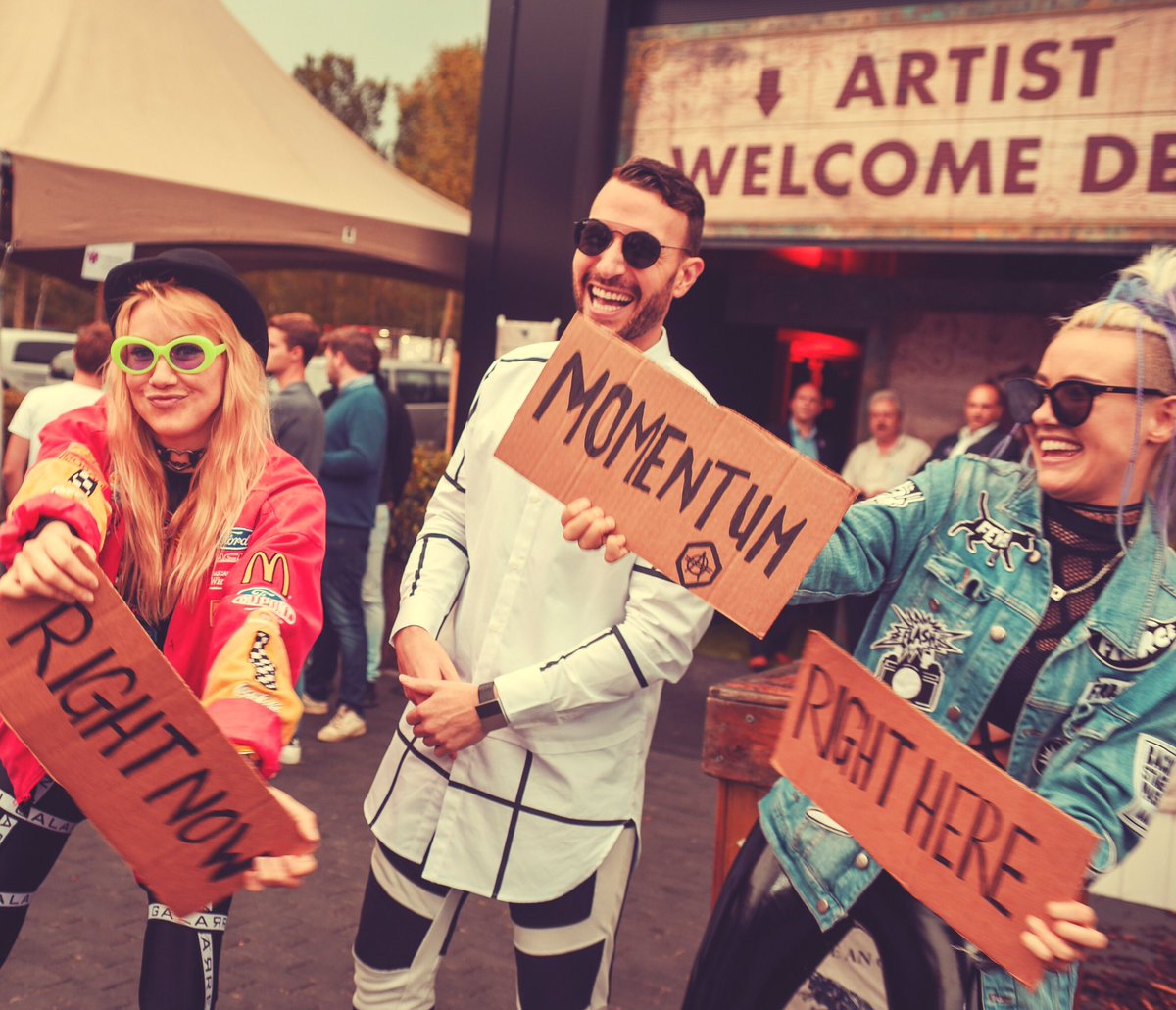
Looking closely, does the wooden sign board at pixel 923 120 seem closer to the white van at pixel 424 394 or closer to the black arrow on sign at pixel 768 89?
the black arrow on sign at pixel 768 89

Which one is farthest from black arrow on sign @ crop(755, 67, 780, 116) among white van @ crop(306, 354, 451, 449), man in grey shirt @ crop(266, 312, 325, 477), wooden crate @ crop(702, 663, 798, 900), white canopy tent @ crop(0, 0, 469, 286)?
white van @ crop(306, 354, 451, 449)

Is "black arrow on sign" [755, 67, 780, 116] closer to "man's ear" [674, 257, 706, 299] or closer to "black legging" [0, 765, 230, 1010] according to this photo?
"man's ear" [674, 257, 706, 299]

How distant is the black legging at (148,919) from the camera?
204 centimetres

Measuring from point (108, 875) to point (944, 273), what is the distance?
818 centimetres

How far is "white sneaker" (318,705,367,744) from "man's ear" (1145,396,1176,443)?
4.79m

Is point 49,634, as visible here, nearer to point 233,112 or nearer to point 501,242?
point 501,242

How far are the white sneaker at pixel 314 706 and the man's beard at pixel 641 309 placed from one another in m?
4.60

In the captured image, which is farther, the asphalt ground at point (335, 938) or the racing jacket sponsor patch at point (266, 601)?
the asphalt ground at point (335, 938)

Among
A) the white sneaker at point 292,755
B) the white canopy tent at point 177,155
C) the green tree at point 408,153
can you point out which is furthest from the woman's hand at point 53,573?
the green tree at point 408,153

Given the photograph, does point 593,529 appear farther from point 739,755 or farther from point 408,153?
point 408,153

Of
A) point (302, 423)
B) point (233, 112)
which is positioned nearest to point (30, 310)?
point (233, 112)

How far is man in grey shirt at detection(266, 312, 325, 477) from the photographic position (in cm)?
557

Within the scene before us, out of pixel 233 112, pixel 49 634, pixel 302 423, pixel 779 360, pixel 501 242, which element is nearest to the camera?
pixel 49 634

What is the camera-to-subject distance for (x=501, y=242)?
806 centimetres
